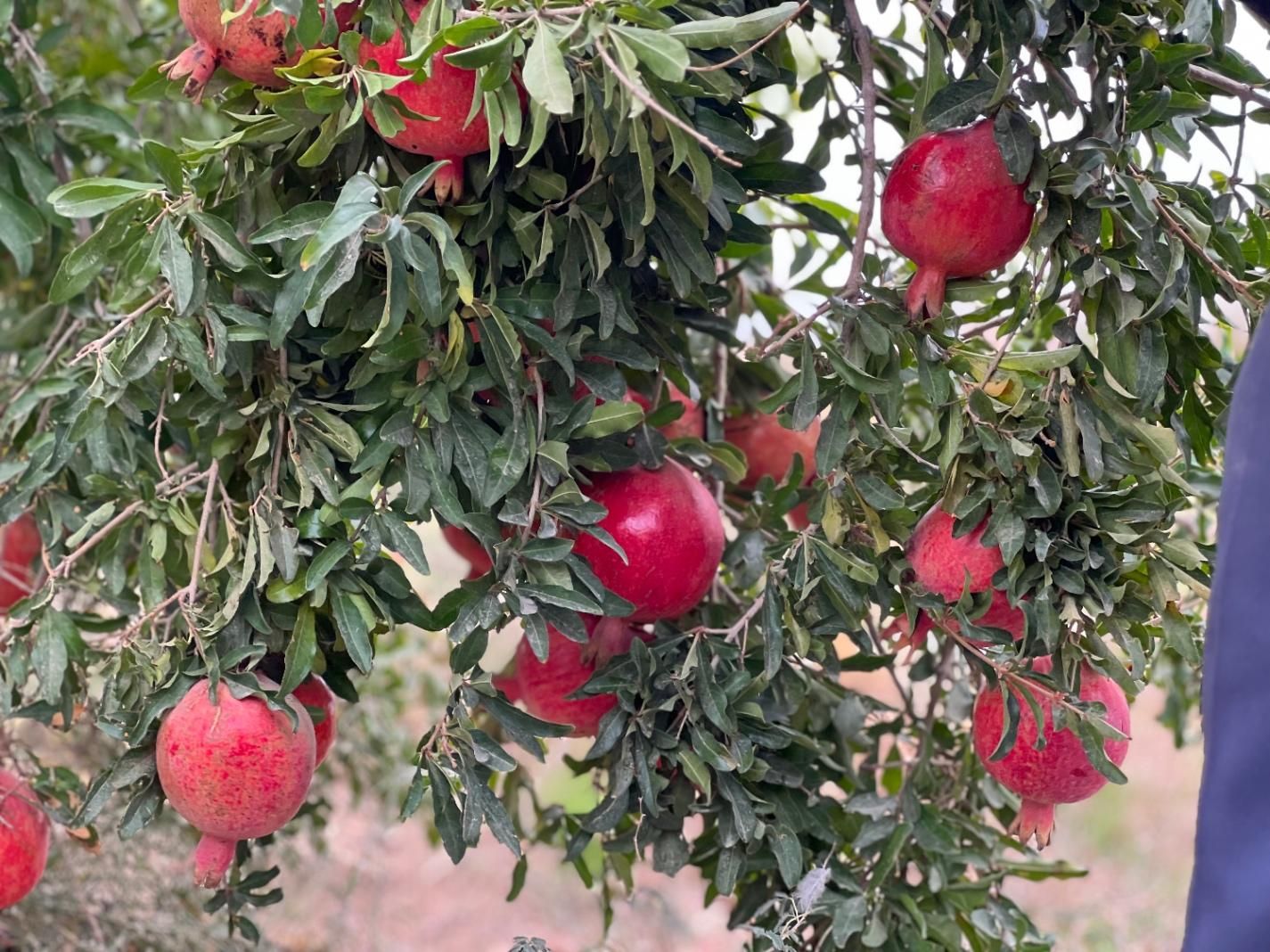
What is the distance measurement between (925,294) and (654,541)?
0.25 m

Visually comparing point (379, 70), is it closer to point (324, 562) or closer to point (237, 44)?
point (237, 44)

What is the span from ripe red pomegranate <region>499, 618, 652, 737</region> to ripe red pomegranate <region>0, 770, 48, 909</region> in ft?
1.35

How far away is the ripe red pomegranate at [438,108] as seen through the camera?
709 millimetres

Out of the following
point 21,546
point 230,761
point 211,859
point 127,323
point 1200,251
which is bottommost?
point 21,546

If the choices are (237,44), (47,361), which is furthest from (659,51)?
(47,361)

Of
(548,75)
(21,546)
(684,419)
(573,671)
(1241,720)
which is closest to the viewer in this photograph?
(1241,720)

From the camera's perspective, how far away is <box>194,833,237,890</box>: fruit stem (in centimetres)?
83

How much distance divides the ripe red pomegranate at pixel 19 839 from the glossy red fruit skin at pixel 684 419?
0.59 m

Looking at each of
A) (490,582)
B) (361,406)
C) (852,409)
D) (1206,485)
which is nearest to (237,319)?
(361,406)

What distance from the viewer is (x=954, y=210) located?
0.75m

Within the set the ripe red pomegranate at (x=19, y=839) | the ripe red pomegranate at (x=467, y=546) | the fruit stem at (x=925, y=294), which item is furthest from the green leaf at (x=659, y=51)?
the ripe red pomegranate at (x=19, y=839)

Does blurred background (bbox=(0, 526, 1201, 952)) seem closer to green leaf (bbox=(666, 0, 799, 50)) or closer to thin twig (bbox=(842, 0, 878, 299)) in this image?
thin twig (bbox=(842, 0, 878, 299))

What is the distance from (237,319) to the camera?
30.4 inches

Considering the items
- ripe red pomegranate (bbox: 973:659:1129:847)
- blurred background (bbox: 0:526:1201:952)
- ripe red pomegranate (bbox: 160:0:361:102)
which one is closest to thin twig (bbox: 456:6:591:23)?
ripe red pomegranate (bbox: 160:0:361:102)
